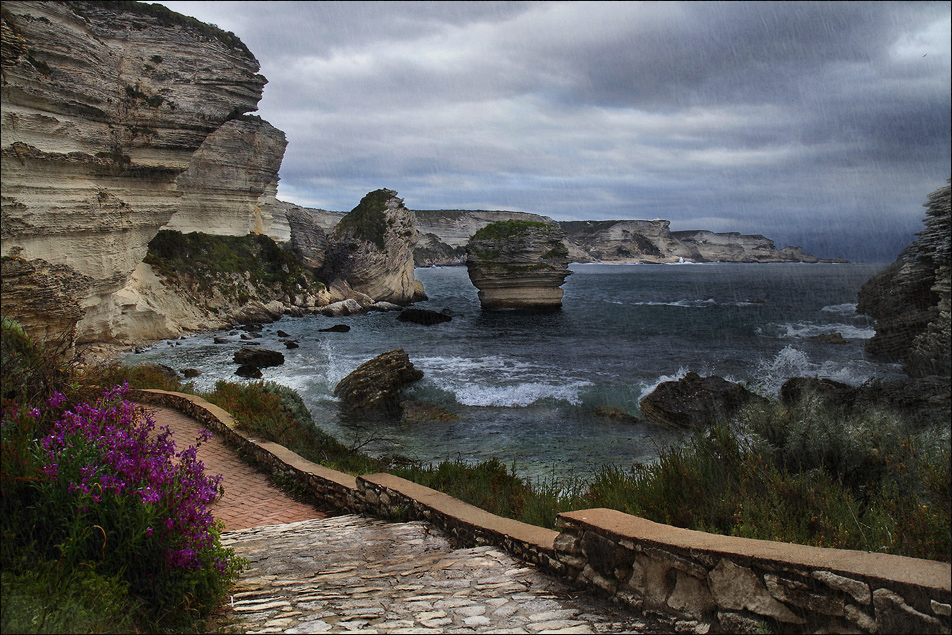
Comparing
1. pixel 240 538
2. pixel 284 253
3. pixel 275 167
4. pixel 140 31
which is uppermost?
pixel 140 31

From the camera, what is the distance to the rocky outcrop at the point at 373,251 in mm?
52406

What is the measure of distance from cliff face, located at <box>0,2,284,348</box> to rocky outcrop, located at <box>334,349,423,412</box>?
825cm

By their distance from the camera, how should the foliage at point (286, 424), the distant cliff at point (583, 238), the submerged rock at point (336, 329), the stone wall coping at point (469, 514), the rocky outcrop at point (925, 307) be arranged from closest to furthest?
the stone wall coping at point (469, 514) → the foliage at point (286, 424) → the rocky outcrop at point (925, 307) → the submerged rock at point (336, 329) → the distant cliff at point (583, 238)

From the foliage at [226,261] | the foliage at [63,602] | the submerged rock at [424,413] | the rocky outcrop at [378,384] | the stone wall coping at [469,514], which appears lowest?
the submerged rock at [424,413]

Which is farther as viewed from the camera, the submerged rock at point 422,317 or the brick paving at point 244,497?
the submerged rock at point 422,317

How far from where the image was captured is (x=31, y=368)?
570 cm

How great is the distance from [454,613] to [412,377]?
61.1ft

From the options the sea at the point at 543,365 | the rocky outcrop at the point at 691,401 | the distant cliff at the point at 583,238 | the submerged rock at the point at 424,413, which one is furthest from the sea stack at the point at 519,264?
the distant cliff at the point at 583,238

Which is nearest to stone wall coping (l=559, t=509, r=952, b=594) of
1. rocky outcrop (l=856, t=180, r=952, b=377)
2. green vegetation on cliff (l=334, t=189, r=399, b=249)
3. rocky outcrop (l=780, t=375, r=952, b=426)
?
rocky outcrop (l=780, t=375, r=952, b=426)

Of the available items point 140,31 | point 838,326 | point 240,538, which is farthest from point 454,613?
point 838,326

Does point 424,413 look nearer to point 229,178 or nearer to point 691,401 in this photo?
point 691,401

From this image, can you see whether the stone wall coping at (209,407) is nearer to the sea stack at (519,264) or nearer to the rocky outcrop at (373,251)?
the sea stack at (519,264)

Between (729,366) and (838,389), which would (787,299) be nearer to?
(729,366)

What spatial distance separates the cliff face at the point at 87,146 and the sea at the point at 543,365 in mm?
5060
